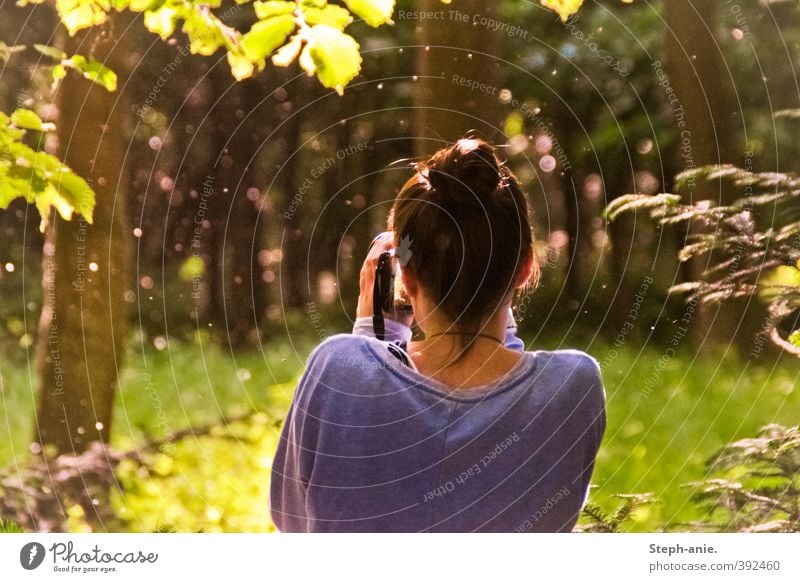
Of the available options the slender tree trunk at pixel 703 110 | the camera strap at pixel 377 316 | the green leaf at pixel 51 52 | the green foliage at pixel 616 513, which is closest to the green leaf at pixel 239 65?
the green leaf at pixel 51 52

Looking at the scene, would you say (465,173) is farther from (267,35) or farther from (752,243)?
(752,243)

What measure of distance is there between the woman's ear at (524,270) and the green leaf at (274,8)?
449 mm

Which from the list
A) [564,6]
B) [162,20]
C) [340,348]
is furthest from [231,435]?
[564,6]

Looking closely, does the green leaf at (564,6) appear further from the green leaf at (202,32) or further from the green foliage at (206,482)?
the green foliage at (206,482)

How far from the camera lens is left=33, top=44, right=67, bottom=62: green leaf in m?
1.16

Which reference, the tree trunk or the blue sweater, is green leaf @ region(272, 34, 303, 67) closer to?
the tree trunk

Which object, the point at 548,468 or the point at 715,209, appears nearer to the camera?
the point at 548,468

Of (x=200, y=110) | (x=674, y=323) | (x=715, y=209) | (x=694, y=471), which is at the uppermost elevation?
(x=200, y=110)

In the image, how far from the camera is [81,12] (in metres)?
1.15

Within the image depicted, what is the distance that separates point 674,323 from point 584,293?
5.4 inches

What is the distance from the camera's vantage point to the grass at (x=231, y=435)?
46.4 inches

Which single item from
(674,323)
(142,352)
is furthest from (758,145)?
(142,352)

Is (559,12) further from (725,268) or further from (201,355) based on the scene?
(201,355)

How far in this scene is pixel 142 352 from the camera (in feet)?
3.89
